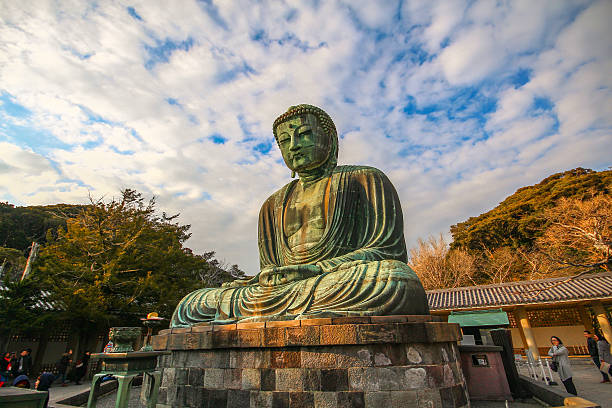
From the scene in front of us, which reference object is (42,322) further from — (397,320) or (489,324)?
(489,324)

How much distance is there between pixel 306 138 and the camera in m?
6.45

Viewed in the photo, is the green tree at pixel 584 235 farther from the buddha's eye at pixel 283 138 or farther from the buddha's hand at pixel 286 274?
the buddha's hand at pixel 286 274

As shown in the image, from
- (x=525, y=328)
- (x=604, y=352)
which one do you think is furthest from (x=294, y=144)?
(x=525, y=328)

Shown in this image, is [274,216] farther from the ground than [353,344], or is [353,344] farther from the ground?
[274,216]

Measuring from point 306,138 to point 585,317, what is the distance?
51.4 ft

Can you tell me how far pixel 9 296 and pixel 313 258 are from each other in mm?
12381

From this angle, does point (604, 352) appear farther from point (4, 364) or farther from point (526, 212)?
point (526, 212)

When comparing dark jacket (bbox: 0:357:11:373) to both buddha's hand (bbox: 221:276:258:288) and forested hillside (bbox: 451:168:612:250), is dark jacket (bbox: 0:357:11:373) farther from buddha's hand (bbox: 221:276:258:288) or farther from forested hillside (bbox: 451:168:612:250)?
forested hillside (bbox: 451:168:612:250)

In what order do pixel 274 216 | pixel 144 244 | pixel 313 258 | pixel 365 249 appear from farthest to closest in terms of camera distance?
pixel 144 244
pixel 274 216
pixel 313 258
pixel 365 249

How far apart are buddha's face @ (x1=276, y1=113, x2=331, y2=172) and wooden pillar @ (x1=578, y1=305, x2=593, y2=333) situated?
49.6 feet

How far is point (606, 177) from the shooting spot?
76.3ft

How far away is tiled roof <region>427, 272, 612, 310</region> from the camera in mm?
13008

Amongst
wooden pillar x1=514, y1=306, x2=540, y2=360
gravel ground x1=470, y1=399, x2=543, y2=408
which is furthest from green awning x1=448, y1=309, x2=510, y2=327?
wooden pillar x1=514, y1=306, x2=540, y2=360

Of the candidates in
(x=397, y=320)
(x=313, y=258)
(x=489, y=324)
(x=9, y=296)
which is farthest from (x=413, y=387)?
(x=9, y=296)
